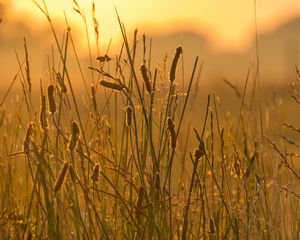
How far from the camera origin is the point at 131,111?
1943mm

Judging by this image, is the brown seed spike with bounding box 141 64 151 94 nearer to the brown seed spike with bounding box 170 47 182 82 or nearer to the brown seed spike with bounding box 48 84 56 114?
the brown seed spike with bounding box 170 47 182 82

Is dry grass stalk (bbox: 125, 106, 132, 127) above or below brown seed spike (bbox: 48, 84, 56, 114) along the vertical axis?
below

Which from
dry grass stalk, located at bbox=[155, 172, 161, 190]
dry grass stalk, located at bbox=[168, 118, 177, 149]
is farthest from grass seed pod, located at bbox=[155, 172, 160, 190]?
dry grass stalk, located at bbox=[168, 118, 177, 149]

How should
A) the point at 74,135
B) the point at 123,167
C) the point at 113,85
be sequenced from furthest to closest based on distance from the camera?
the point at 123,167 → the point at 113,85 → the point at 74,135

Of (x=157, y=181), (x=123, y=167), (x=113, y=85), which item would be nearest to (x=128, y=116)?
(x=113, y=85)

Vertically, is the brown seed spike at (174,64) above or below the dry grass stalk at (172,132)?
above

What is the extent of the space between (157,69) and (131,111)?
21 cm

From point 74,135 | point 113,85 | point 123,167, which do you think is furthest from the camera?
point 123,167

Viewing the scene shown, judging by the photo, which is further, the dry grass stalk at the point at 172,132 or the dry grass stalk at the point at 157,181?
the dry grass stalk at the point at 157,181

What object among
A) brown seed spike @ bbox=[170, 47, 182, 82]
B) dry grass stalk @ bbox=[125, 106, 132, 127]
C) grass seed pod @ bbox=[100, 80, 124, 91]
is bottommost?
dry grass stalk @ bbox=[125, 106, 132, 127]

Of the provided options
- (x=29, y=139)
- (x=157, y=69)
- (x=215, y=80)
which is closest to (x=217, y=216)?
(x=157, y=69)

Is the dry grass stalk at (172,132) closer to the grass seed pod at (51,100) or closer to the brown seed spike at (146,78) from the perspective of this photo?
the brown seed spike at (146,78)

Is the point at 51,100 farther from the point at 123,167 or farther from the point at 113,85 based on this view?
the point at 123,167

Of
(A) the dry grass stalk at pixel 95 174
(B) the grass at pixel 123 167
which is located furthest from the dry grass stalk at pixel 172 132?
(A) the dry grass stalk at pixel 95 174
